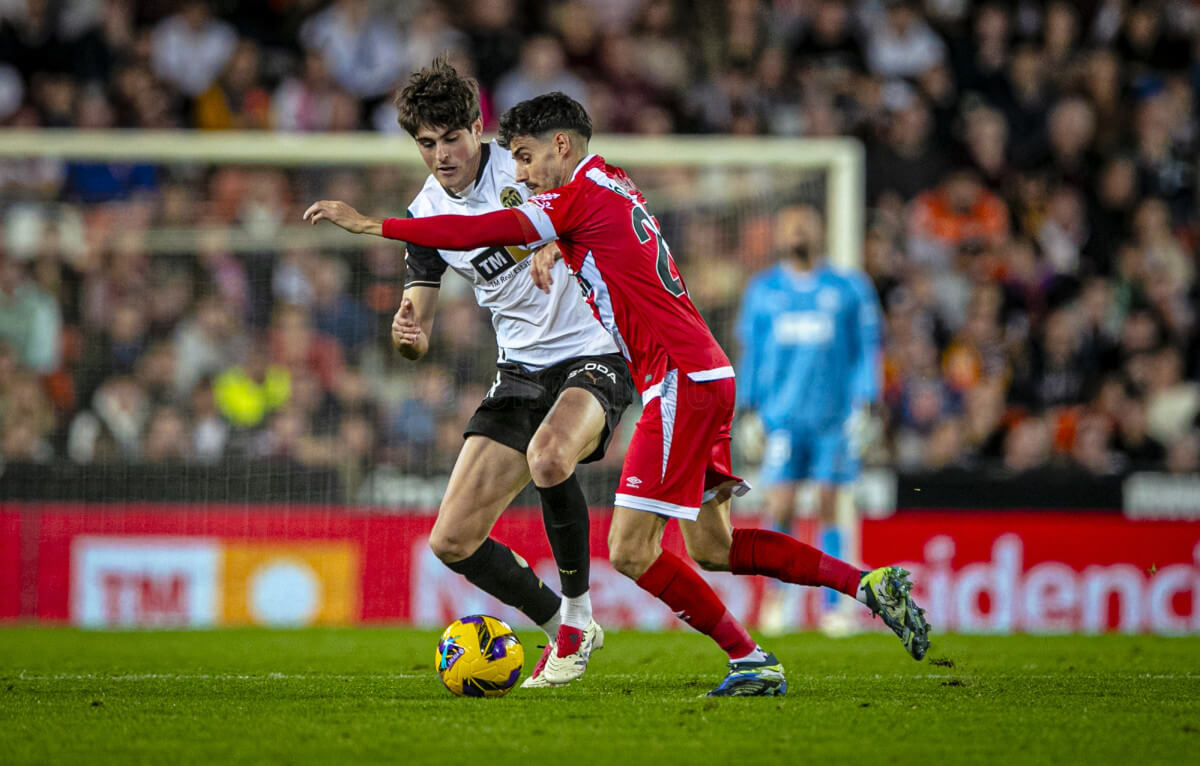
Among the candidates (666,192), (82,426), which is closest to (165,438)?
(82,426)

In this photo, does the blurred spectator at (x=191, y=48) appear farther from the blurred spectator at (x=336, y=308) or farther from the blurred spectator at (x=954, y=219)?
the blurred spectator at (x=954, y=219)

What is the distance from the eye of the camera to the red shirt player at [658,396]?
5.63 m

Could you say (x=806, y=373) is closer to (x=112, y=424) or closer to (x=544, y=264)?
(x=544, y=264)

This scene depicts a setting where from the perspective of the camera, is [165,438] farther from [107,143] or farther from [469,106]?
[469,106]

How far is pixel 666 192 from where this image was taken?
11.4m

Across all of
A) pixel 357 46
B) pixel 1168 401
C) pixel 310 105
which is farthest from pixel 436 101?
pixel 1168 401

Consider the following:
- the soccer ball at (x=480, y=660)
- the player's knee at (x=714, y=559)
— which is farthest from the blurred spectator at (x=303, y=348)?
the player's knee at (x=714, y=559)

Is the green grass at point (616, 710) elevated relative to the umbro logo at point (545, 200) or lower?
lower

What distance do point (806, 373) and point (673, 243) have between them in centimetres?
165

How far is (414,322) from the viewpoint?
20.7 feet

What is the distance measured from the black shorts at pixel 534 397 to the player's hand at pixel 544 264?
503 millimetres

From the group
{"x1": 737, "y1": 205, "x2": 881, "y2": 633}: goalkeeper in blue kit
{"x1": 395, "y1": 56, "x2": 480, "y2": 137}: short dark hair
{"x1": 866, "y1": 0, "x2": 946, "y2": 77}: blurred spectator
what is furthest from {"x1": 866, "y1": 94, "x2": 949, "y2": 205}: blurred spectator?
{"x1": 395, "y1": 56, "x2": 480, "y2": 137}: short dark hair

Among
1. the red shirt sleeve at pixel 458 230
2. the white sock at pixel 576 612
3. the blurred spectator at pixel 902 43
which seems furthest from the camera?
the blurred spectator at pixel 902 43

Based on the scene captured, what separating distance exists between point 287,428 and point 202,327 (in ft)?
3.32
